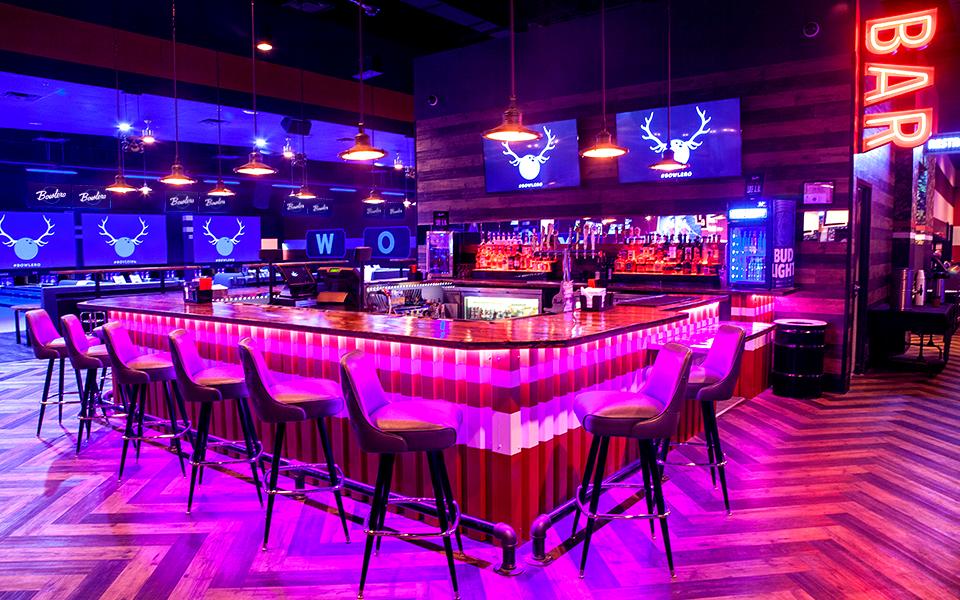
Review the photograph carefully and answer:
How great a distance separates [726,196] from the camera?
696 cm

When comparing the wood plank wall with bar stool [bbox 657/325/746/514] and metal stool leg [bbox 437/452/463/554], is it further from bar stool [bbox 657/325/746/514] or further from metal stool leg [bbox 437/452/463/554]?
metal stool leg [bbox 437/452/463/554]

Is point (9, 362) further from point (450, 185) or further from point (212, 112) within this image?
point (450, 185)

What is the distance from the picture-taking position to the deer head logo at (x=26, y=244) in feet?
37.9

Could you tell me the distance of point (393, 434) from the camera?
2682 mm

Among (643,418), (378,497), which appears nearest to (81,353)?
(378,497)

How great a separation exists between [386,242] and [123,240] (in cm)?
633

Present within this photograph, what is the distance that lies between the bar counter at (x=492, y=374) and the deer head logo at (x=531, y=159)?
4.07m

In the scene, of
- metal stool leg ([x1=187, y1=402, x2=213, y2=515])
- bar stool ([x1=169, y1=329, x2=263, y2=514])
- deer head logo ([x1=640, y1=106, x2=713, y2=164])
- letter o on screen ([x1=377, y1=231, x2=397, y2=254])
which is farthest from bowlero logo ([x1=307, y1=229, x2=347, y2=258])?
metal stool leg ([x1=187, y1=402, x2=213, y2=515])

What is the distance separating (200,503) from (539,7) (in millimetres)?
7605

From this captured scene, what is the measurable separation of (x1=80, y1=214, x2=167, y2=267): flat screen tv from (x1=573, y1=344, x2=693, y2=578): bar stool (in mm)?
12524

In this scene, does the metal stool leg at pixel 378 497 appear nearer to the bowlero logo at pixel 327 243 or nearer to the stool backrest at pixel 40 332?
the stool backrest at pixel 40 332

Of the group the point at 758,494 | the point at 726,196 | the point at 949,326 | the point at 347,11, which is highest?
the point at 347,11

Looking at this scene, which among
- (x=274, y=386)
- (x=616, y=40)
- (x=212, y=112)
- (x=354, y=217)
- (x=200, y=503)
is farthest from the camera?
(x=354, y=217)

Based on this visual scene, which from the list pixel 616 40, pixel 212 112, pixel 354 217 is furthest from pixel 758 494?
pixel 354 217
